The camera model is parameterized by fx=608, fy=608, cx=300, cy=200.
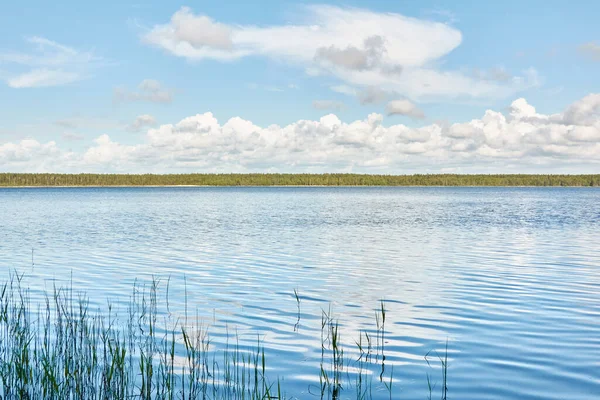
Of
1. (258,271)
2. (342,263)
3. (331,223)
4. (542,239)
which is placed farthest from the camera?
(331,223)

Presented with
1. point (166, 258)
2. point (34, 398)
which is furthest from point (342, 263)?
point (34, 398)

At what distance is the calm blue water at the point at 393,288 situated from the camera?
997 cm

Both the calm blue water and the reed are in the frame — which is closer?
the reed

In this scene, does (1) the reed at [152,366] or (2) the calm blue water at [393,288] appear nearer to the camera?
(1) the reed at [152,366]

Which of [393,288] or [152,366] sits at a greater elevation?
[152,366]

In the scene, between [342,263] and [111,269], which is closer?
[111,269]

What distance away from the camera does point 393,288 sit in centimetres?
1778

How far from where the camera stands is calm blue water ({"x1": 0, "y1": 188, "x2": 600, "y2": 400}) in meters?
9.97

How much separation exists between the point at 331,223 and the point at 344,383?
36561 mm

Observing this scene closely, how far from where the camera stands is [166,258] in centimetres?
2547

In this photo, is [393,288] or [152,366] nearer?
[152,366]

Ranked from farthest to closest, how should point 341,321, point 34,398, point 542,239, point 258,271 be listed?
1. point 542,239
2. point 258,271
3. point 341,321
4. point 34,398

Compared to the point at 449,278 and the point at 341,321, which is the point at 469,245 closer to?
the point at 449,278

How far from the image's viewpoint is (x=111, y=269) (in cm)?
→ 2202
